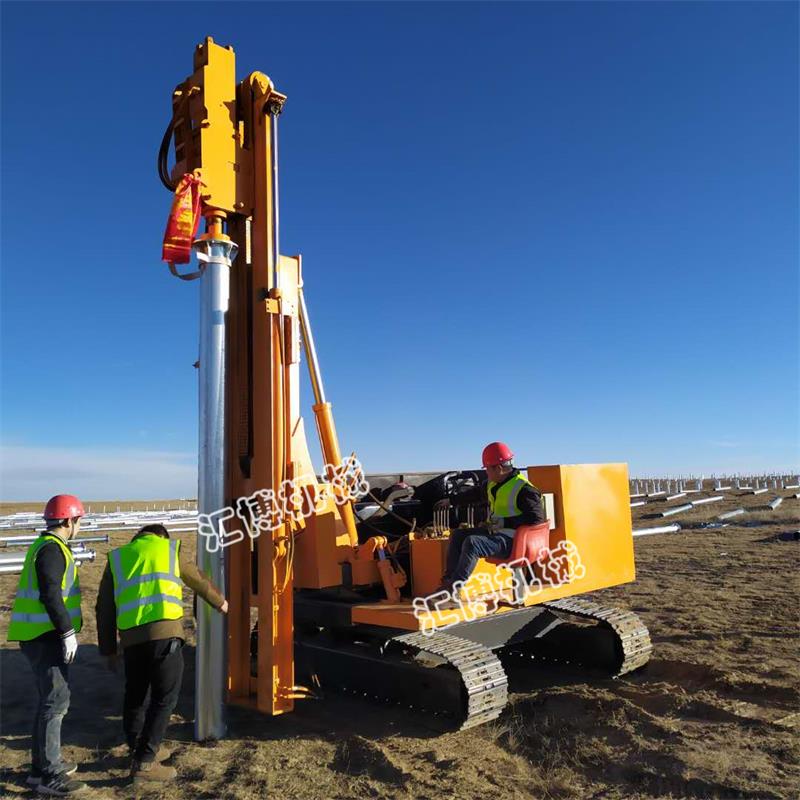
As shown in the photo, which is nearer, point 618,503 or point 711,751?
point 711,751

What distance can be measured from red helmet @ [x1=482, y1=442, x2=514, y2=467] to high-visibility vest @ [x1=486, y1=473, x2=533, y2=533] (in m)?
0.20

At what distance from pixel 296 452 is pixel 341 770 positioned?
2.74 m

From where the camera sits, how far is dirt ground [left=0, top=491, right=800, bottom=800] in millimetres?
4793

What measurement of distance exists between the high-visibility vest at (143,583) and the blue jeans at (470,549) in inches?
86.6

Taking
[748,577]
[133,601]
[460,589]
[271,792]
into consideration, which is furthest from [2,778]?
[748,577]

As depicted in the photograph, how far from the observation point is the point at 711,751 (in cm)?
513

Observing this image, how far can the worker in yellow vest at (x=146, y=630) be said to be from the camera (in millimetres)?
5148

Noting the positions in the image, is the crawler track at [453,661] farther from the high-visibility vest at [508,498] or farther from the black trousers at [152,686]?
the black trousers at [152,686]

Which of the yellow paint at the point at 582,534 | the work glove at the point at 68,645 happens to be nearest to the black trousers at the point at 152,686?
the work glove at the point at 68,645

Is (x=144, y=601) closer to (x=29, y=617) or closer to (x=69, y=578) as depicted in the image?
(x=69, y=578)

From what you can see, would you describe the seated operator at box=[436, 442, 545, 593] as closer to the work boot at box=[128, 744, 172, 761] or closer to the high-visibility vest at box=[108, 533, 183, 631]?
the high-visibility vest at box=[108, 533, 183, 631]

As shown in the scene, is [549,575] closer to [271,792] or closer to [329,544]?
[329,544]

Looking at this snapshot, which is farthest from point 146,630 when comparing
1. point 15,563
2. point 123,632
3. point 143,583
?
point 15,563

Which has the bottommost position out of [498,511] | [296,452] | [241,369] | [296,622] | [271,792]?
[271,792]
